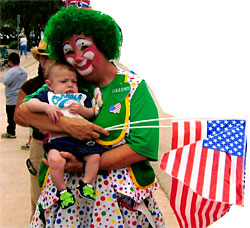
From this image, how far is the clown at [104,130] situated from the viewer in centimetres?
214

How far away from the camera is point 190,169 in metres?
2.13

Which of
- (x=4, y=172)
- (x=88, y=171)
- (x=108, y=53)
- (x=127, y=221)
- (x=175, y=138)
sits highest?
(x=108, y=53)

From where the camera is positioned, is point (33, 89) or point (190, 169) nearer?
point (190, 169)

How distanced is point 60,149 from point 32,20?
113 feet

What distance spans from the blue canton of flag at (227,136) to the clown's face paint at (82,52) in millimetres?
756

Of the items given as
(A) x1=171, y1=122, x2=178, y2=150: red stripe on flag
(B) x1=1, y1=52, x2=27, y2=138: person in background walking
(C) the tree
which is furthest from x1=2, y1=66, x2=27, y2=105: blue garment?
(C) the tree

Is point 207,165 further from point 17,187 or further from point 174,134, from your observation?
point 17,187

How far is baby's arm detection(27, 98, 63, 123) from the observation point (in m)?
2.19

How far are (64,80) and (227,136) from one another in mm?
974

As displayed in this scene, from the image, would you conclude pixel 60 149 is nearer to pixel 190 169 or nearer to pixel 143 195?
pixel 143 195

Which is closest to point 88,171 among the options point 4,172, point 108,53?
point 108,53

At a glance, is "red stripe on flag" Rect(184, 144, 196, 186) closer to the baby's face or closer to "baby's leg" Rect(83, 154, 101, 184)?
"baby's leg" Rect(83, 154, 101, 184)

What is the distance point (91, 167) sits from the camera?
2.12 m

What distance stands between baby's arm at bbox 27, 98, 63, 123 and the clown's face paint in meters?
0.26
